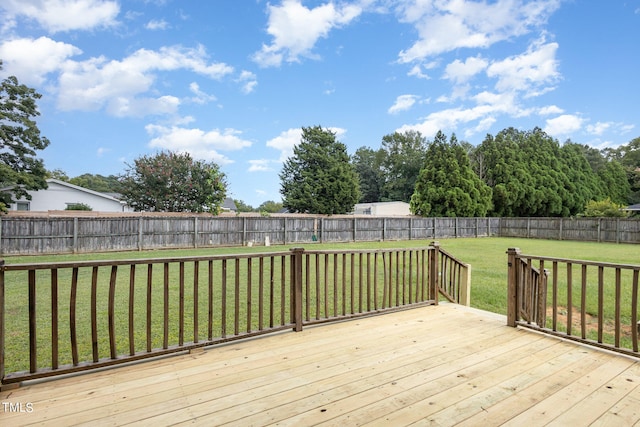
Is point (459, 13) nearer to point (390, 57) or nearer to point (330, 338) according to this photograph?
point (390, 57)

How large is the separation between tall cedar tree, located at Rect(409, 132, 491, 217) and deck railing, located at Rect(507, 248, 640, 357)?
17.9 meters

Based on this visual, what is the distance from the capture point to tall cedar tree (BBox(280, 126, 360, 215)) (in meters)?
27.7

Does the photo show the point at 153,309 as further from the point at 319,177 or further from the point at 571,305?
the point at 319,177

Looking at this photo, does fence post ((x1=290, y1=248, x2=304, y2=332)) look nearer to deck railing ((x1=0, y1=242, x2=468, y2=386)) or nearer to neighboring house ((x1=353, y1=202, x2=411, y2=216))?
deck railing ((x1=0, y1=242, x2=468, y2=386))

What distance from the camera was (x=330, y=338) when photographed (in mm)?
3145

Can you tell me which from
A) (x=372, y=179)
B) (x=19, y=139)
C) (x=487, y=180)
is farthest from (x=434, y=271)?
(x=372, y=179)

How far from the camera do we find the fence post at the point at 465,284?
4.79 metres

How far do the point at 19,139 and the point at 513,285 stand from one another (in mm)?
20838

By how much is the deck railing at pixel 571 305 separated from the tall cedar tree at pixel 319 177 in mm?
22486

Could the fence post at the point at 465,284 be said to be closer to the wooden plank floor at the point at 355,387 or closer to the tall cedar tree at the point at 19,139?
the wooden plank floor at the point at 355,387

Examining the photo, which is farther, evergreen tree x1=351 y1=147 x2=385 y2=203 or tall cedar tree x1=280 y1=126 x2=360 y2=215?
evergreen tree x1=351 y1=147 x2=385 y2=203

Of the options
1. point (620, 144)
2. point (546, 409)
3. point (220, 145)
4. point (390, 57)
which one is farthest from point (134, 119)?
point (620, 144)

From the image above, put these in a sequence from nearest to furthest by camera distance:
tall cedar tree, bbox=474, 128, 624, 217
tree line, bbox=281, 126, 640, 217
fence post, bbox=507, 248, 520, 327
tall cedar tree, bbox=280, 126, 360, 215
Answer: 1. fence post, bbox=507, 248, 520, 327
2. tree line, bbox=281, 126, 640, 217
3. tall cedar tree, bbox=474, 128, 624, 217
4. tall cedar tree, bbox=280, 126, 360, 215

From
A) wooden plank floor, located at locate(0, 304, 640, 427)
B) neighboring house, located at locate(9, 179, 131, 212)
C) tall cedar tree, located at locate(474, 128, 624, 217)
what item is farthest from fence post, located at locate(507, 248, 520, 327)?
tall cedar tree, located at locate(474, 128, 624, 217)
